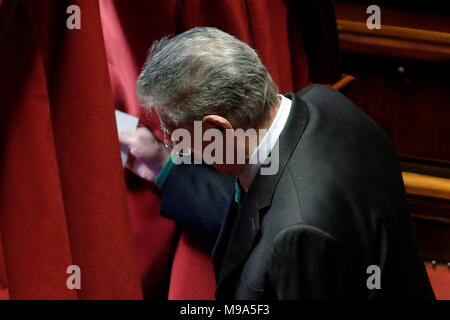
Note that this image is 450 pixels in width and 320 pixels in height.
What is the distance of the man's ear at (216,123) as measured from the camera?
1.17 meters

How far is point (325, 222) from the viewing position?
1.15 meters

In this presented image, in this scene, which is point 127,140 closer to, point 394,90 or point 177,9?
point 177,9

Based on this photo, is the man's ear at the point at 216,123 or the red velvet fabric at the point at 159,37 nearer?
the man's ear at the point at 216,123

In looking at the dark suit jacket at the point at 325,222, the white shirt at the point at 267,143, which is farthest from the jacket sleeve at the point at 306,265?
the white shirt at the point at 267,143

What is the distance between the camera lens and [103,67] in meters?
1.09

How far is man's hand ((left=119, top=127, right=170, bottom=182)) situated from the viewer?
1598 millimetres

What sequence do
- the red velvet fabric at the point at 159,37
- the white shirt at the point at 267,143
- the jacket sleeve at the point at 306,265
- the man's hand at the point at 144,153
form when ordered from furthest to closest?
the man's hand at the point at 144,153 < the red velvet fabric at the point at 159,37 < the white shirt at the point at 267,143 < the jacket sleeve at the point at 306,265

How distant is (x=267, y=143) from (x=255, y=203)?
116 mm

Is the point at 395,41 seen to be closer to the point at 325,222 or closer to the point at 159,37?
the point at 159,37

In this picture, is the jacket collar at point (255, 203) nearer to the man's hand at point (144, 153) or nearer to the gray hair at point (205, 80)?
the gray hair at point (205, 80)

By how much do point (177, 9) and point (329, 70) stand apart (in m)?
0.53

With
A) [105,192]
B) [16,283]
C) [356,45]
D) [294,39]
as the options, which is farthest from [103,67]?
[356,45]

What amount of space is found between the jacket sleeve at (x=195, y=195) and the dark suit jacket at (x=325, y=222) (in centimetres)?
18
